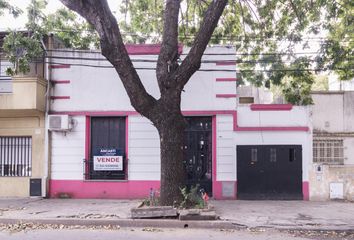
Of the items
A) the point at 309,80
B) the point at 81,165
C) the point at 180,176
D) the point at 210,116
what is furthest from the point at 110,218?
the point at 309,80

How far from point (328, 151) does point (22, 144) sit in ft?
36.6

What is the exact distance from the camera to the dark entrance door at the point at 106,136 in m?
15.7

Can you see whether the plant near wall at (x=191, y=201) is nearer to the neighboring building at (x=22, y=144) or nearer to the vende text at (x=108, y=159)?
the vende text at (x=108, y=159)

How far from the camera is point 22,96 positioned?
585 inches

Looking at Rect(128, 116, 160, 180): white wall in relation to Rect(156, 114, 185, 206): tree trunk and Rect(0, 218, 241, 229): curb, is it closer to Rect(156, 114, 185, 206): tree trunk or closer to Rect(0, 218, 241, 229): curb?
Rect(156, 114, 185, 206): tree trunk

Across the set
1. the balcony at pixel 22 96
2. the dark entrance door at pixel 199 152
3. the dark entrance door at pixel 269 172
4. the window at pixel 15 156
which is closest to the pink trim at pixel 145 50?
the dark entrance door at pixel 199 152

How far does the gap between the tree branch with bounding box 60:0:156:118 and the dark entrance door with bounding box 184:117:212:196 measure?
4.19 metres

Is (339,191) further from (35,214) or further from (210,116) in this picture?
(35,214)

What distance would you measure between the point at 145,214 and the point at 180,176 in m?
1.32

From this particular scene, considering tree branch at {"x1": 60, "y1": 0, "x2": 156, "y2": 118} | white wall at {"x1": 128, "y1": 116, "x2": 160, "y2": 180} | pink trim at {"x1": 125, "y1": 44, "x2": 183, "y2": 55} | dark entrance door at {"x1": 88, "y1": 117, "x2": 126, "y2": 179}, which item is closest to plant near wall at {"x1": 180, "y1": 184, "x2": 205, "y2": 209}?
tree branch at {"x1": 60, "y1": 0, "x2": 156, "y2": 118}

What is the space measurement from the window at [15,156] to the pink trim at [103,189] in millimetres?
1131

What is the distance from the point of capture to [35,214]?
12.1 meters

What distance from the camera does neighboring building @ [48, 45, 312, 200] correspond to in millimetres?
15141

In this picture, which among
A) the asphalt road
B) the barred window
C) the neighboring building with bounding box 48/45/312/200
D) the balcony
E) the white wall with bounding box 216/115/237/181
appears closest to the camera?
the asphalt road
